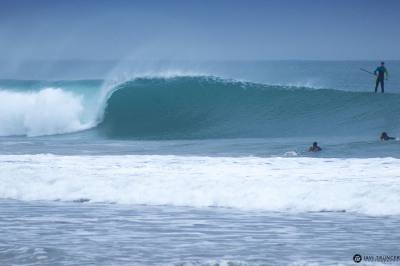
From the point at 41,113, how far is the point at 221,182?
17.6 metres

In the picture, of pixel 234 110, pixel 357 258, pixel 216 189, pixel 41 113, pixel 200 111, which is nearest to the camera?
pixel 357 258

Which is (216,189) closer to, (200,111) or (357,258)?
(357,258)

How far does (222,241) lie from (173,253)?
0.68 meters

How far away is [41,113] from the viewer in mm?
28297

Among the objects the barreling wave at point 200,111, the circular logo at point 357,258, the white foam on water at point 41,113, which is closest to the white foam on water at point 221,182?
the circular logo at point 357,258

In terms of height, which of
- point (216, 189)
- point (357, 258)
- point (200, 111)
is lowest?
point (357, 258)

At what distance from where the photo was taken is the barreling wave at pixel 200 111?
22.2m

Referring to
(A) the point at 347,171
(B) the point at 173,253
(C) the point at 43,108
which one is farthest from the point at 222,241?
(C) the point at 43,108

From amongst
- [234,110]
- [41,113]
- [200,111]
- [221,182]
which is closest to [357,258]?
[221,182]

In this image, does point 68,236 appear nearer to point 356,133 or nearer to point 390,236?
point 390,236

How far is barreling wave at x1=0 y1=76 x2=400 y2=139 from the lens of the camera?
2222cm

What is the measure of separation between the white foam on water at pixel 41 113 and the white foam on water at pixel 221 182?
1205 centimetres

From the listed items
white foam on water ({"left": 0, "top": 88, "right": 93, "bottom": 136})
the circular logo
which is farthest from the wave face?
the circular logo

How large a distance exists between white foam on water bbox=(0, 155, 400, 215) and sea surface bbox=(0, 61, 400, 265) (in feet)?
0.08
